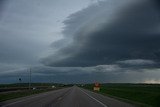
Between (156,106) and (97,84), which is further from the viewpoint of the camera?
(97,84)

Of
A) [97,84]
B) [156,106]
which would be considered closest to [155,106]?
[156,106]

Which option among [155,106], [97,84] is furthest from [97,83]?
[155,106]

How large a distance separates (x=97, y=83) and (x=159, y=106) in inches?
1693

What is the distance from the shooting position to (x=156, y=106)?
2819 centimetres

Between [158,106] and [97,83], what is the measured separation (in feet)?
140

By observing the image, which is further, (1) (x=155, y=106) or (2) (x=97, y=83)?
(2) (x=97, y=83)

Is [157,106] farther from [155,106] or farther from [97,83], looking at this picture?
[97,83]

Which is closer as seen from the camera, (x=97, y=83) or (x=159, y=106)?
(x=159, y=106)

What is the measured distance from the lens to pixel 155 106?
28266 mm

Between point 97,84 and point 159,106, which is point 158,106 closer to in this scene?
point 159,106

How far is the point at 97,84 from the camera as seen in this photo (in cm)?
6969

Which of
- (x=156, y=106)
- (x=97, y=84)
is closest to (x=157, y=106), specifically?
(x=156, y=106)

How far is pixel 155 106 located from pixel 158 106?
353 millimetres

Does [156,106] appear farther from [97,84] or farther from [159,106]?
[97,84]
